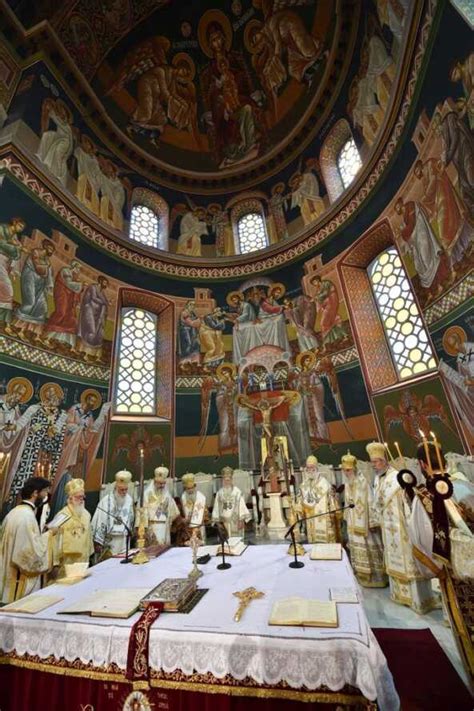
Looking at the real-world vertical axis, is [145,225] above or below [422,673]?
above

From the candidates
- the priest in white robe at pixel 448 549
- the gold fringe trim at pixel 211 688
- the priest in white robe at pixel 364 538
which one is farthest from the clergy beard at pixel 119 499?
the priest in white robe at pixel 448 549

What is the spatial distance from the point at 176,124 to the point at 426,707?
1900cm

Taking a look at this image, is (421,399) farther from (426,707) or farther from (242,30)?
(242,30)

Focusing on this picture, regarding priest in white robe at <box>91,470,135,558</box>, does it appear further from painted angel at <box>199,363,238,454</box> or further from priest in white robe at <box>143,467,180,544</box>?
painted angel at <box>199,363,238,454</box>

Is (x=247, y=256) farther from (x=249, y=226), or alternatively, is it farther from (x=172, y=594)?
(x=172, y=594)

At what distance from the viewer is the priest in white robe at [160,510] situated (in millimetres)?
7203

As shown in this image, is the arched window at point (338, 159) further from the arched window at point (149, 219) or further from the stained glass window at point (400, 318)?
the arched window at point (149, 219)

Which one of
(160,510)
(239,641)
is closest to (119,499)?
(160,510)

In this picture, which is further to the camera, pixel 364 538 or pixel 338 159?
pixel 338 159

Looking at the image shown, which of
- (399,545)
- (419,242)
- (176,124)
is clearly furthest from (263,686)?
(176,124)

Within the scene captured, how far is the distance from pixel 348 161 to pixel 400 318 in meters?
6.78

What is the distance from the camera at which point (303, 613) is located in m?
1.91

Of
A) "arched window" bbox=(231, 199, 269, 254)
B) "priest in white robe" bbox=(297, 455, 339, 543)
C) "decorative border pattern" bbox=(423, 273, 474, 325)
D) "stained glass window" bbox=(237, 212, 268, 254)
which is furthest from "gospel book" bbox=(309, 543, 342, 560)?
"stained glass window" bbox=(237, 212, 268, 254)

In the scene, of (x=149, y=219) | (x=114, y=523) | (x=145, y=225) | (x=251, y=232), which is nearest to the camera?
(x=114, y=523)
